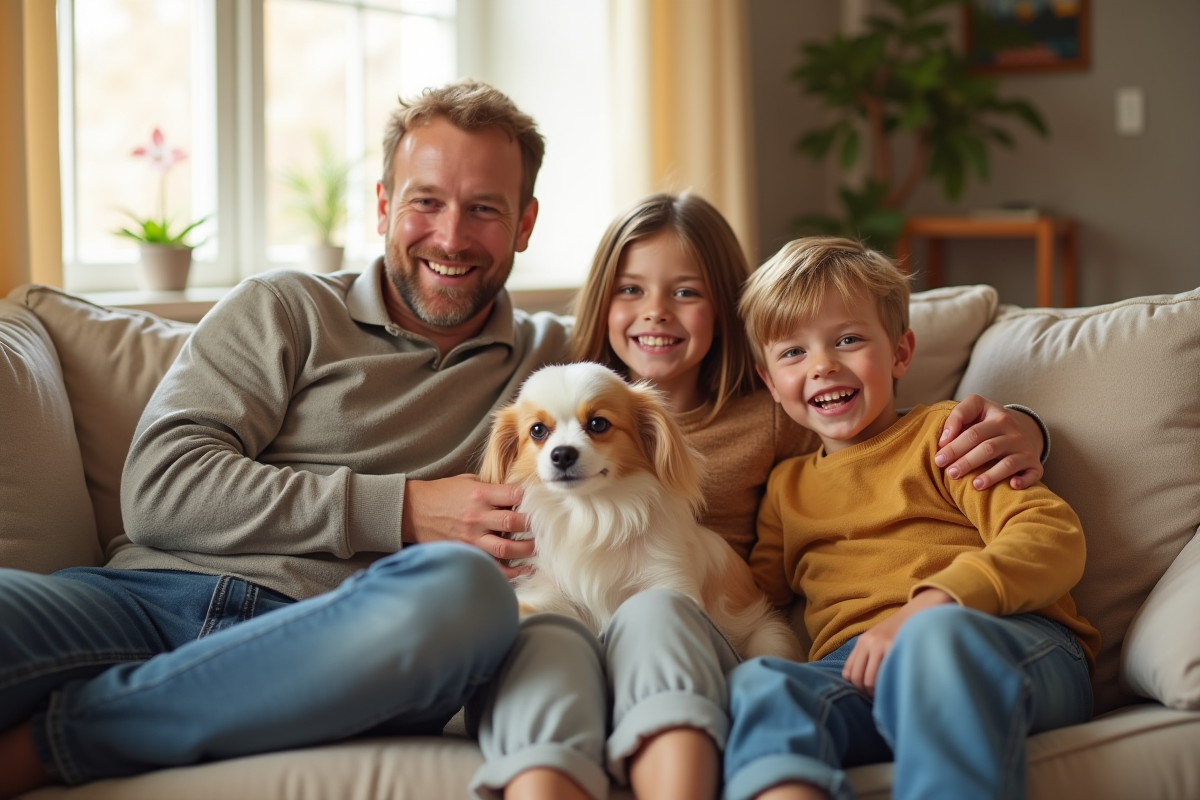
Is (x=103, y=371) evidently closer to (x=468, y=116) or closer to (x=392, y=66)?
(x=468, y=116)

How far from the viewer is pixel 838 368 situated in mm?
1770

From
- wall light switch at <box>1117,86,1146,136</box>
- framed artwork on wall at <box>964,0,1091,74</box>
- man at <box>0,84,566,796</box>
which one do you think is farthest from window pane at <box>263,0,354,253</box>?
wall light switch at <box>1117,86,1146,136</box>

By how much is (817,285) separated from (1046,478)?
0.51m

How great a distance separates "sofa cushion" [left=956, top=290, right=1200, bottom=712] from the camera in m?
1.76

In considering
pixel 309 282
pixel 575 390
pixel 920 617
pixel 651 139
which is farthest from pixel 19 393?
pixel 651 139

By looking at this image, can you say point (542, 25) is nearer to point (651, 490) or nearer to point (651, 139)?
point (651, 139)

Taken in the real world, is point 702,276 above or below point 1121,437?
above

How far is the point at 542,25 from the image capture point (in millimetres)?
3676

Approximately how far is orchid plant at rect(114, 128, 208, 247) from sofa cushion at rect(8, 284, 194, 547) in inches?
21.5

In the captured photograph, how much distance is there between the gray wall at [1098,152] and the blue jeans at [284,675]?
3.40m

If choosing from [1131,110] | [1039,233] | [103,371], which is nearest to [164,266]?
[103,371]

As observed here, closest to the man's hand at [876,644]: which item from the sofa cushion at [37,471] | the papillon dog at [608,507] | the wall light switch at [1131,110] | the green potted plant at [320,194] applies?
the papillon dog at [608,507]

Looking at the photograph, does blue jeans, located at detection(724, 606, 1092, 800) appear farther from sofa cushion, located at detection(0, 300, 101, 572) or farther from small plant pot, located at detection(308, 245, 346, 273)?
small plant pot, located at detection(308, 245, 346, 273)

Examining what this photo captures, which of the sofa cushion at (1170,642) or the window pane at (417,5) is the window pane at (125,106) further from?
the sofa cushion at (1170,642)
